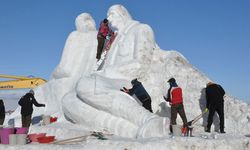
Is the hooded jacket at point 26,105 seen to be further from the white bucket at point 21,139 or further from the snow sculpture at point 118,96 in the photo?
the white bucket at point 21,139

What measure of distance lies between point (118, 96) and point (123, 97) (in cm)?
13

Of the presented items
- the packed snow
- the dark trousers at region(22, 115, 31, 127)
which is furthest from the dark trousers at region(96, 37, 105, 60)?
the dark trousers at region(22, 115, 31, 127)

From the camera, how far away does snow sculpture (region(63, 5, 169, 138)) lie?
9.66 meters

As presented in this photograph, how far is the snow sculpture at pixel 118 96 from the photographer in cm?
966

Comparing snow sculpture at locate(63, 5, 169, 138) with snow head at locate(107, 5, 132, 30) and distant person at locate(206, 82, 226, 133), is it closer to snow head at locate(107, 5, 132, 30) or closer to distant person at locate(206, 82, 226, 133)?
snow head at locate(107, 5, 132, 30)

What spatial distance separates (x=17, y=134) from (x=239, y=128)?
20.3 ft

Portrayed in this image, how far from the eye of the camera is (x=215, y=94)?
36.4 feet

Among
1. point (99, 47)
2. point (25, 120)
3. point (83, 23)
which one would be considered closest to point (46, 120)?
point (25, 120)

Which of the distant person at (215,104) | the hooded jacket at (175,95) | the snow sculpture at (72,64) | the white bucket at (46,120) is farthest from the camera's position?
the snow sculpture at (72,64)

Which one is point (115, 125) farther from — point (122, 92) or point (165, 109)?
point (165, 109)

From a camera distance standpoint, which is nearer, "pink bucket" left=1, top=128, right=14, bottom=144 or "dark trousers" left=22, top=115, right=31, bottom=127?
"pink bucket" left=1, top=128, right=14, bottom=144

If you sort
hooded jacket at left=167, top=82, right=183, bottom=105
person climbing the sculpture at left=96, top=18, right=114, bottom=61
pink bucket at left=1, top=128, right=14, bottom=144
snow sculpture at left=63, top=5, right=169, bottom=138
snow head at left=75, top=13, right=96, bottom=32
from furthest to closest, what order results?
snow head at left=75, top=13, right=96, bottom=32 → person climbing the sculpture at left=96, top=18, right=114, bottom=61 → hooded jacket at left=167, top=82, right=183, bottom=105 → snow sculpture at left=63, top=5, right=169, bottom=138 → pink bucket at left=1, top=128, right=14, bottom=144

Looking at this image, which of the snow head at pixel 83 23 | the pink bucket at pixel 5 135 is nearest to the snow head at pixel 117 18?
the snow head at pixel 83 23

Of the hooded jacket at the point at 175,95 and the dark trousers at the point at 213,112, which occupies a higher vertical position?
the hooded jacket at the point at 175,95
